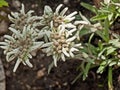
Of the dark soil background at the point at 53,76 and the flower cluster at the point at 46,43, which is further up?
the flower cluster at the point at 46,43

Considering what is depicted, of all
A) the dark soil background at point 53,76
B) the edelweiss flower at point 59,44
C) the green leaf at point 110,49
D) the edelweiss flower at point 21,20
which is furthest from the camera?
the dark soil background at point 53,76

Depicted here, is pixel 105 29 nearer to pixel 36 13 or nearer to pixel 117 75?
Result: pixel 117 75

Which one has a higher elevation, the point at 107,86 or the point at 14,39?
the point at 14,39

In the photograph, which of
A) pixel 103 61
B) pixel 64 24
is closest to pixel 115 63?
pixel 103 61

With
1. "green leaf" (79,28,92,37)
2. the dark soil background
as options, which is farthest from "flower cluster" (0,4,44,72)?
the dark soil background

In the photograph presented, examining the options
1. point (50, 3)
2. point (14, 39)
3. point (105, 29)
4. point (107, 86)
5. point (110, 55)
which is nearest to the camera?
point (14, 39)

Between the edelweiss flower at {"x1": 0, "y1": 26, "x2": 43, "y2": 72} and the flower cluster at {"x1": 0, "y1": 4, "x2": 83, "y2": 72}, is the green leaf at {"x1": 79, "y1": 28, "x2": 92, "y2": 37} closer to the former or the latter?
the flower cluster at {"x1": 0, "y1": 4, "x2": 83, "y2": 72}

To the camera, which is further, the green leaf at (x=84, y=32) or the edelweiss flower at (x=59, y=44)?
the green leaf at (x=84, y=32)

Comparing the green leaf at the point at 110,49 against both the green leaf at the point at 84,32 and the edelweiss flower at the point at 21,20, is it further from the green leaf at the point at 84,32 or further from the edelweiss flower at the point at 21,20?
the edelweiss flower at the point at 21,20

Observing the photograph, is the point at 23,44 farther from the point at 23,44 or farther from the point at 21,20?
the point at 21,20

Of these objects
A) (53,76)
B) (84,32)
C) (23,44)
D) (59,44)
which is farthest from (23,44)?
(53,76)

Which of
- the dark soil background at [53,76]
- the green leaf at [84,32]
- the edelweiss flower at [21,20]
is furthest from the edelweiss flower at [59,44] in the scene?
the dark soil background at [53,76]
